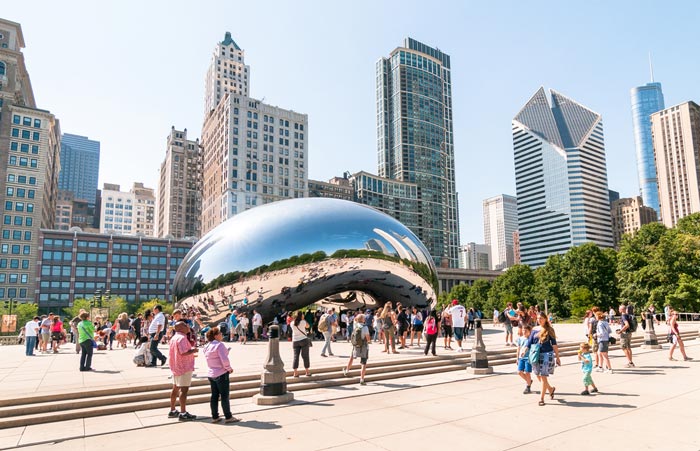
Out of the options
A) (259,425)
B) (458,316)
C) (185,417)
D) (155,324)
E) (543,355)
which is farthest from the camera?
(458,316)

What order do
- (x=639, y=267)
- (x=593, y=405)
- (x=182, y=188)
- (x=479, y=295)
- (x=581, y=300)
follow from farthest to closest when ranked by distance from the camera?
(x=182, y=188) < (x=479, y=295) < (x=581, y=300) < (x=639, y=267) < (x=593, y=405)

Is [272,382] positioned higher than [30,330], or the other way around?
[30,330]

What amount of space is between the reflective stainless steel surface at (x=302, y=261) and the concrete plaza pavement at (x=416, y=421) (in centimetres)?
900

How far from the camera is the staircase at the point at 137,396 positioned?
844cm

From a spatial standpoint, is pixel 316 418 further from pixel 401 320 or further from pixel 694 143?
pixel 694 143

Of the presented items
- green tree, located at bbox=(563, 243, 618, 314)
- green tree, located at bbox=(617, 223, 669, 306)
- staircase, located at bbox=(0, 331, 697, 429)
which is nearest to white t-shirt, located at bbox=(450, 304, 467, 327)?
staircase, located at bbox=(0, 331, 697, 429)

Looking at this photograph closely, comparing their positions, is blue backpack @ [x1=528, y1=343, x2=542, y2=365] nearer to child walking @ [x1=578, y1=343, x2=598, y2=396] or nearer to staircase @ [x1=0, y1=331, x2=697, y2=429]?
child walking @ [x1=578, y1=343, x2=598, y2=396]

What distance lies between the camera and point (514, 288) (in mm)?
73375

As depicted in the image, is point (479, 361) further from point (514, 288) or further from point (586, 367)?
point (514, 288)

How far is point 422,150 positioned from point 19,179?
459ft

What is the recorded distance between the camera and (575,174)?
7682 inches

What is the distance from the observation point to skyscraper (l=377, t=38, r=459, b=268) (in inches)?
7146

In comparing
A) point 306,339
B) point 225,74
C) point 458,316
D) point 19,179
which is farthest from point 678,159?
point 19,179

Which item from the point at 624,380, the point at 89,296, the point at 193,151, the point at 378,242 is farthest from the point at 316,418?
the point at 193,151
